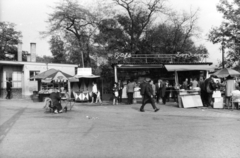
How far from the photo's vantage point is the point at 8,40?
165 ft

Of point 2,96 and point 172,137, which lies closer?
point 172,137

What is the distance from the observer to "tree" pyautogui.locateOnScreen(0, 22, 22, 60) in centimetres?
4903

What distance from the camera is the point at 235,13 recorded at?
29.9 m

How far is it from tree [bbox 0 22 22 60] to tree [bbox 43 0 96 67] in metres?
20.3

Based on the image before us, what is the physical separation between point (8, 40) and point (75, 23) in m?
24.2

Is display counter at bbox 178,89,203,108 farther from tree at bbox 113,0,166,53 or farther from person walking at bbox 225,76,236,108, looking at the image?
tree at bbox 113,0,166,53

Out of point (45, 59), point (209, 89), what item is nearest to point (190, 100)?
point (209, 89)

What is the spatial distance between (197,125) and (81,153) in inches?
200

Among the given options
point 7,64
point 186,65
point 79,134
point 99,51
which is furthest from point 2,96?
point 79,134

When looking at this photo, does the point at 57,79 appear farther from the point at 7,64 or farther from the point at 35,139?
the point at 35,139

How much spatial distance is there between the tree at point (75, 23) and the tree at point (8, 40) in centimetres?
2034

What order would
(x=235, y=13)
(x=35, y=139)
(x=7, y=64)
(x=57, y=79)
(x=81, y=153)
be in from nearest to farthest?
(x=81, y=153) → (x=35, y=139) → (x=57, y=79) → (x=7, y=64) → (x=235, y=13)

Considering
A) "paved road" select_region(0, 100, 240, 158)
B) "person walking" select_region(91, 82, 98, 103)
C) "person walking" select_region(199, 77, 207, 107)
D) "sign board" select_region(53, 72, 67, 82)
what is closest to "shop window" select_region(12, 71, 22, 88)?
"sign board" select_region(53, 72, 67, 82)

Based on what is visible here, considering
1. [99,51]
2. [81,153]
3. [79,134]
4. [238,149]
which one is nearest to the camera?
[81,153]
